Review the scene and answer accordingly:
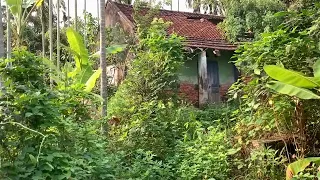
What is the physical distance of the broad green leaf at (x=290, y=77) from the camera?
4238 millimetres

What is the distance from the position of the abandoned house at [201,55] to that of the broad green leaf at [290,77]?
6.65 m

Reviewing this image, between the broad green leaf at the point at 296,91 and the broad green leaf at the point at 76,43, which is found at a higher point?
the broad green leaf at the point at 76,43

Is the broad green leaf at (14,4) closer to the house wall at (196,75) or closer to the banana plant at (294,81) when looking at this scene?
the house wall at (196,75)

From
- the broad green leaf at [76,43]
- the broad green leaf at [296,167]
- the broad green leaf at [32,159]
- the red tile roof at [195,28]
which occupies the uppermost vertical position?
the red tile roof at [195,28]

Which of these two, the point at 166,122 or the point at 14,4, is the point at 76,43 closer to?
the point at 14,4

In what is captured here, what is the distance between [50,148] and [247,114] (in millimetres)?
3139

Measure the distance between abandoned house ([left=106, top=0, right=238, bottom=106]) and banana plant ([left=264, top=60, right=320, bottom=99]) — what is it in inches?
261

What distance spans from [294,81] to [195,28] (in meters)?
9.11

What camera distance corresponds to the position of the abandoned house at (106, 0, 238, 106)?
1177 centimetres

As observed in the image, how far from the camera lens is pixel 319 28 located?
495cm

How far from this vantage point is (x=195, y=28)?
43.3ft

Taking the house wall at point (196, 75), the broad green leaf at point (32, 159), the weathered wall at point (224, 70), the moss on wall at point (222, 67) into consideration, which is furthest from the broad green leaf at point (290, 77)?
the weathered wall at point (224, 70)

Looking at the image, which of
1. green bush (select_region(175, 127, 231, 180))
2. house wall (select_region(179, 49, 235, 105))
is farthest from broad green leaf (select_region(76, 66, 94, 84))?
house wall (select_region(179, 49, 235, 105))

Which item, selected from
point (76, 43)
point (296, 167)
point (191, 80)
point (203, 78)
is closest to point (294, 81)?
point (296, 167)
